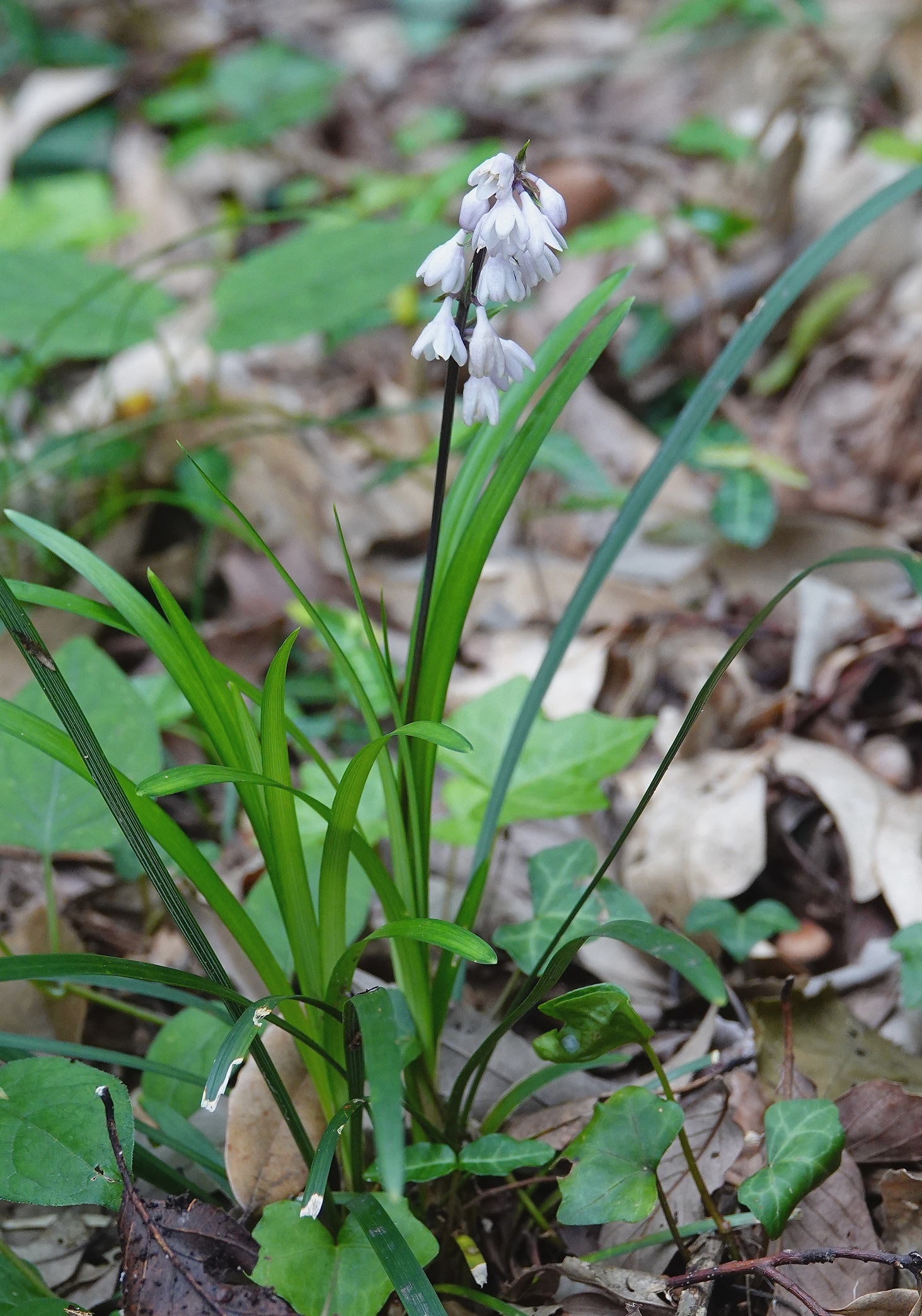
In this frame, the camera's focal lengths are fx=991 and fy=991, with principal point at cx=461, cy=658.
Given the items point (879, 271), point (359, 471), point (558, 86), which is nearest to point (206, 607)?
point (359, 471)

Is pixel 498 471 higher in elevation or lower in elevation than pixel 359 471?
lower

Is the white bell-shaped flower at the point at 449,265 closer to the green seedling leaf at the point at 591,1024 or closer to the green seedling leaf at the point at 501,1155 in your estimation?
the green seedling leaf at the point at 591,1024

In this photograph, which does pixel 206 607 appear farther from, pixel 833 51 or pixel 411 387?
pixel 833 51

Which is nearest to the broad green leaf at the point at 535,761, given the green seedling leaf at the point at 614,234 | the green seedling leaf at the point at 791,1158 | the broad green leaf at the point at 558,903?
the broad green leaf at the point at 558,903

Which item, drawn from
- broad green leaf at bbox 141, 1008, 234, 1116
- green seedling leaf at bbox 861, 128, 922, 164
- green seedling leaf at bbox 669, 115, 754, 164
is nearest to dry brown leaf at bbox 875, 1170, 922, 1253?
broad green leaf at bbox 141, 1008, 234, 1116

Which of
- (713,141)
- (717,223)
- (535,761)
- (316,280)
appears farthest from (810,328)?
(535,761)

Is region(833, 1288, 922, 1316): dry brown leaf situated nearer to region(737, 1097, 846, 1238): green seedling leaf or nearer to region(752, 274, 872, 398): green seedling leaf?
region(737, 1097, 846, 1238): green seedling leaf

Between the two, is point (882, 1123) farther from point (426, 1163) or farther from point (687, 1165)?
point (426, 1163)

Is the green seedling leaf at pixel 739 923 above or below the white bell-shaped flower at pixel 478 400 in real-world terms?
below
